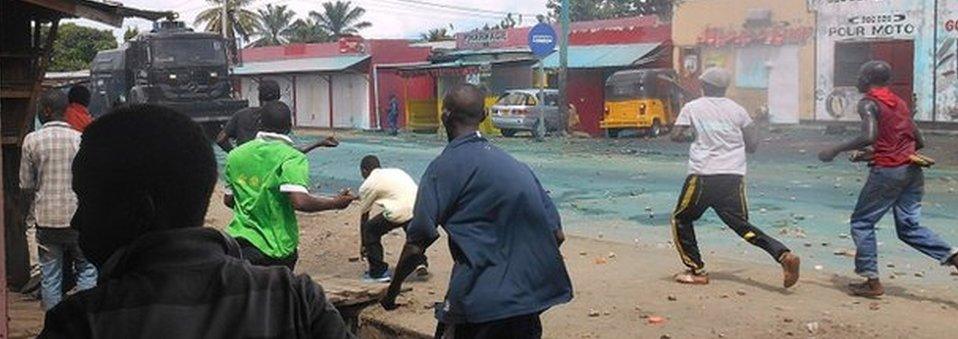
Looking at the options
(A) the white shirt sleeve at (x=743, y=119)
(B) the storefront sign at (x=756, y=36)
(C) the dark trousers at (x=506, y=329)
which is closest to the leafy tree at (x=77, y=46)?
(B) the storefront sign at (x=756, y=36)

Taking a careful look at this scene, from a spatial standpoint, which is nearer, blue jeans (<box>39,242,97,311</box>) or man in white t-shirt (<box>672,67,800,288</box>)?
blue jeans (<box>39,242,97,311</box>)

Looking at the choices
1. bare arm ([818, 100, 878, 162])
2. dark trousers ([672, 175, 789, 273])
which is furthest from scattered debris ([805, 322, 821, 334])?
bare arm ([818, 100, 878, 162])

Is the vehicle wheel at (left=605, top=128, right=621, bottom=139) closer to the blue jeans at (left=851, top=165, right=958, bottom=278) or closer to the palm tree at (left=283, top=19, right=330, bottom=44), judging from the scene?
the blue jeans at (left=851, top=165, right=958, bottom=278)

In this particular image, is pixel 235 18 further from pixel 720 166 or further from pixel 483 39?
pixel 720 166

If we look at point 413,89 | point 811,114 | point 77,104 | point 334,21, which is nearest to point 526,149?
point 811,114

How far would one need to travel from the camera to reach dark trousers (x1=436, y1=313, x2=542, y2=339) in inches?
155

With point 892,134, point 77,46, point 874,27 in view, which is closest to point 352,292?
point 892,134

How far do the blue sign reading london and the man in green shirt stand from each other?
24335mm

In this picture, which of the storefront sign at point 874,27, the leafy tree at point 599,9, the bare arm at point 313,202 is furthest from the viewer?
the leafy tree at point 599,9

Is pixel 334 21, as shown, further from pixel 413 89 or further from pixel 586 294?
pixel 586 294

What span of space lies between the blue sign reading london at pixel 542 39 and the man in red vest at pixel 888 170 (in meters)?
22.6

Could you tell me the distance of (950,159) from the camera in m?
20.2

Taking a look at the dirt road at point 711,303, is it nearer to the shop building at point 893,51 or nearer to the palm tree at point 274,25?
the shop building at point 893,51

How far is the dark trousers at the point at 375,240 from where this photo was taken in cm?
771
